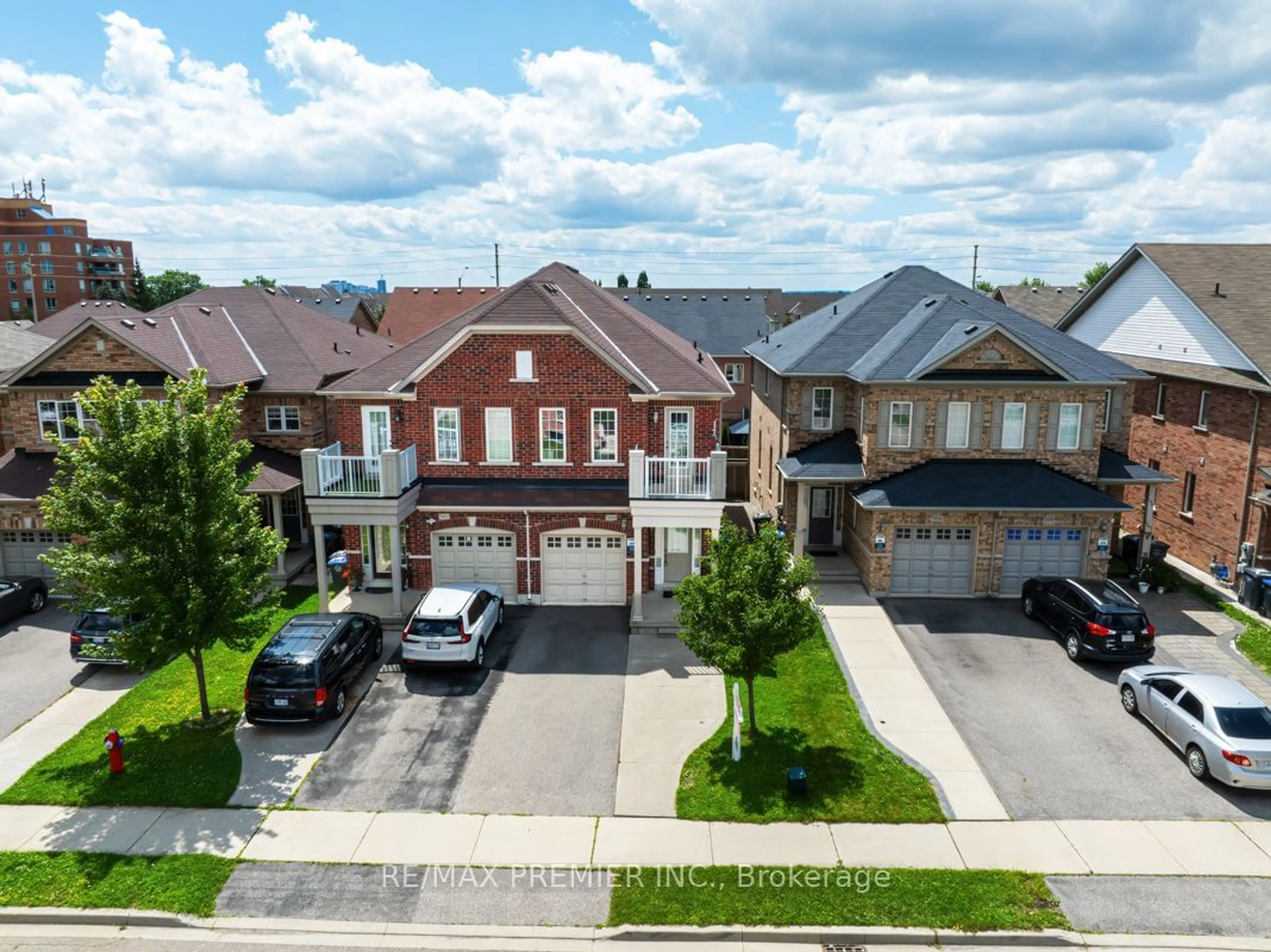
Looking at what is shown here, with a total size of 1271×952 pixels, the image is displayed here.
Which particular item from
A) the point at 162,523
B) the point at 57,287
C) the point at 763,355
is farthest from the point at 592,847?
the point at 57,287

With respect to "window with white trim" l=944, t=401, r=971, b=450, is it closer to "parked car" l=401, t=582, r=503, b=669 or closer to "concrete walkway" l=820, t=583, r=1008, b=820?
"concrete walkway" l=820, t=583, r=1008, b=820

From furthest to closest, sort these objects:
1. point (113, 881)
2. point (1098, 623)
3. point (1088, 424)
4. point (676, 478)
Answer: point (1088, 424) → point (676, 478) → point (1098, 623) → point (113, 881)

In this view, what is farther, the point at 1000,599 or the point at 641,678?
the point at 1000,599

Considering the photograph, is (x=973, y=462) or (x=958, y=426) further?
(x=973, y=462)

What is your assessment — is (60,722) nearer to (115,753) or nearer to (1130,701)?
(115,753)

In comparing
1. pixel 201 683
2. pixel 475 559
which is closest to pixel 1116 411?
pixel 475 559

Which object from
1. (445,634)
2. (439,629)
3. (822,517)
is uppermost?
(822,517)

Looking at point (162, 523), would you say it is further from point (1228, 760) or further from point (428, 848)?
point (1228, 760)
